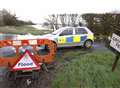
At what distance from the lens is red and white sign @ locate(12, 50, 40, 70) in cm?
952

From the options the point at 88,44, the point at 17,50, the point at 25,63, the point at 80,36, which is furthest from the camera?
the point at 88,44

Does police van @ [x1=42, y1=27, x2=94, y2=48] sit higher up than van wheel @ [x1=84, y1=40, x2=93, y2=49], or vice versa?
police van @ [x1=42, y1=27, x2=94, y2=48]

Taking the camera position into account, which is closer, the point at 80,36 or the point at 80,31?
the point at 80,36

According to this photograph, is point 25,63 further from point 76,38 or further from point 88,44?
point 88,44

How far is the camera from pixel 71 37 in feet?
55.0

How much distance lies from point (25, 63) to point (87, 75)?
2.22 m

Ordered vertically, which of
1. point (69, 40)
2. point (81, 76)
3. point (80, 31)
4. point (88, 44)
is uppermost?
point (80, 31)

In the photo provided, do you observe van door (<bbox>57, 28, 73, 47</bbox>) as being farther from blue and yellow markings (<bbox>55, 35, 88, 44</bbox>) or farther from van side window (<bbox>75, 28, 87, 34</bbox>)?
van side window (<bbox>75, 28, 87, 34</bbox>)

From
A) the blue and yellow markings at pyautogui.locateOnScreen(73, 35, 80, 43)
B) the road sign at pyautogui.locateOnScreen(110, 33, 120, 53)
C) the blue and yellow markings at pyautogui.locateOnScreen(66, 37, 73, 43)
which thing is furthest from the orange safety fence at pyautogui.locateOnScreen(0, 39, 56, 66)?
the blue and yellow markings at pyautogui.locateOnScreen(73, 35, 80, 43)

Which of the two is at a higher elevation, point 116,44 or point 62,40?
point 116,44

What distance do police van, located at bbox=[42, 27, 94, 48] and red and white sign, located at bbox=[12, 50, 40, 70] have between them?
21.6 ft

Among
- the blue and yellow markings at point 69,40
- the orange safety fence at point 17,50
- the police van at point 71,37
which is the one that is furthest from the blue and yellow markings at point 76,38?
the orange safety fence at point 17,50

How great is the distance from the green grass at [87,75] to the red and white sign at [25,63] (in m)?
0.97

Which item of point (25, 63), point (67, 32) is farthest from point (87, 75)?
point (67, 32)
